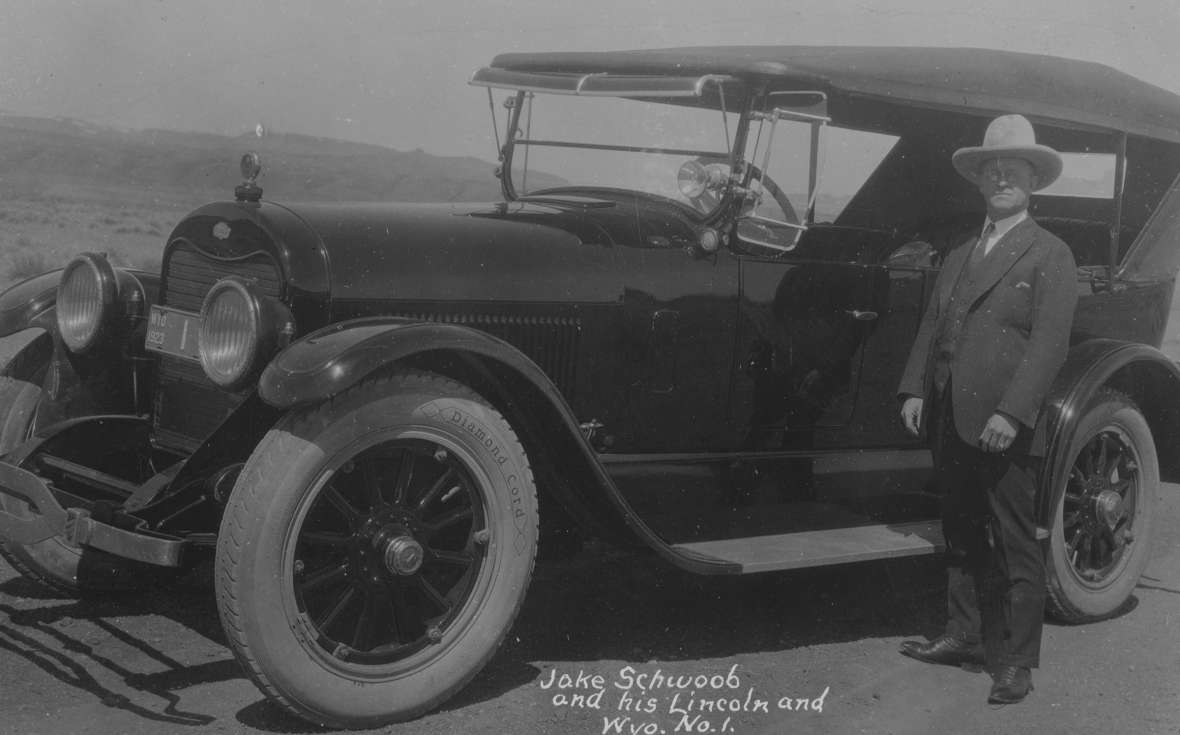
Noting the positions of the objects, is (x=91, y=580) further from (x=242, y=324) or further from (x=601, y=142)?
(x=601, y=142)

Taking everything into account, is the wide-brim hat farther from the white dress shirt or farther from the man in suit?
the white dress shirt

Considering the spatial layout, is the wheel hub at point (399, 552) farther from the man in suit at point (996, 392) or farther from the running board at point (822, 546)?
the man in suit at point (996, 392)

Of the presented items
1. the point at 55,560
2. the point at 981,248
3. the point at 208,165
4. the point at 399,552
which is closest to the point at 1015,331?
the point at 981,248

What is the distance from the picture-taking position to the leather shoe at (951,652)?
163 inches

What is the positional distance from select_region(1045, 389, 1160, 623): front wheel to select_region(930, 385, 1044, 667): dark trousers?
507 mm

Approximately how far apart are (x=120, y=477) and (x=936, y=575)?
3416 millimetres

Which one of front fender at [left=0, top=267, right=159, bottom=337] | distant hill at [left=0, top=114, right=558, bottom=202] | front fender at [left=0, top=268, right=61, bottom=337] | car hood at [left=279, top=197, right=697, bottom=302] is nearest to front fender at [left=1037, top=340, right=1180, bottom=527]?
car hood at [left=279, top=197, right=697, bottom=302]

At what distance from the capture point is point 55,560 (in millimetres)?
4234

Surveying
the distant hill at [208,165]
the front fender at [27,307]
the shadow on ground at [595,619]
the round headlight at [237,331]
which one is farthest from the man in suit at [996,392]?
the distant hill at [208,165]

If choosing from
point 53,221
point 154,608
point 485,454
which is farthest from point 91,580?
point 53,221

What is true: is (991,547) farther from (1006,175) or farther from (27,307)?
(27,307)

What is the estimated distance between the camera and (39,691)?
3430mm

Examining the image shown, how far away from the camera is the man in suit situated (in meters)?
3.83

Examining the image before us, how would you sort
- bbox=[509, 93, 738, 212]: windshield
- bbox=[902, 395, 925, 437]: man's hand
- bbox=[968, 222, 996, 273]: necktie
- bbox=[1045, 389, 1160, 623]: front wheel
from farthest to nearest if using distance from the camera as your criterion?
bbox=[1045, 389, 1160, 623]: front wheel
bbox=[509, 93, 738, 212]: windshield
bbox=[902, 395, 925, 437]: man's hand
bbox=[968, 222, 996, 273]: necktie
